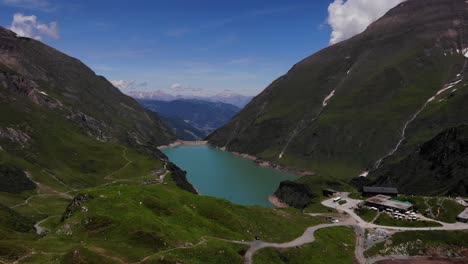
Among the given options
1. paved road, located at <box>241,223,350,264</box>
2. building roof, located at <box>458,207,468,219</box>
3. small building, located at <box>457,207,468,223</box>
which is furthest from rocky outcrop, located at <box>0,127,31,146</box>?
building roof, located at <box>458,207,468,219</box>

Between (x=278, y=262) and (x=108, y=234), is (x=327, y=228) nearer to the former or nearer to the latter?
(x=278, y=262)

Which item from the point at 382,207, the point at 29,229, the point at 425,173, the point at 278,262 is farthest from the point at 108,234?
the point at 425,173

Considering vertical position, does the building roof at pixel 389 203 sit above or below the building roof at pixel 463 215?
above

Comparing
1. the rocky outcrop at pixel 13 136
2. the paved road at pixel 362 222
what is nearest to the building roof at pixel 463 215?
the paved road at pixel 362 222

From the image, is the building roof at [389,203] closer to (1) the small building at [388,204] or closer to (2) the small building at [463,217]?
(1) the small building at [388,204]

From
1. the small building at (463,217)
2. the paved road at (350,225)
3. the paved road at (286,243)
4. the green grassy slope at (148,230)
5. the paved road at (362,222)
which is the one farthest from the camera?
the small building at (463,217)

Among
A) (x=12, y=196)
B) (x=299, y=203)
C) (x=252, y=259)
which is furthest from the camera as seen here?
(x=299, y=203)
